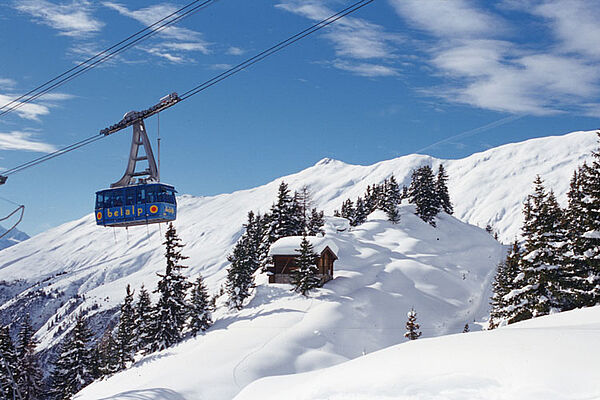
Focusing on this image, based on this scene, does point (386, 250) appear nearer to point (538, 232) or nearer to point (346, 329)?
point (346, 329)

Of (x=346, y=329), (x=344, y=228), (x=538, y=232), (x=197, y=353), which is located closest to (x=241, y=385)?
(x=197, y=353)

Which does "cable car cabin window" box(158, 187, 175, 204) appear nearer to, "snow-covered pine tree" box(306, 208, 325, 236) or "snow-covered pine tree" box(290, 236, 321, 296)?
"snow-covered pine tree" box(290, 236, 321, 296)

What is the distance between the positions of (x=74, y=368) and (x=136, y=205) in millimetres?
32101

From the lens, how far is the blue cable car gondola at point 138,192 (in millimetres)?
28953

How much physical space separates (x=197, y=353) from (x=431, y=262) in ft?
125

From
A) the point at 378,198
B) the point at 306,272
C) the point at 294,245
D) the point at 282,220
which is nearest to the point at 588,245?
the point at 306,272

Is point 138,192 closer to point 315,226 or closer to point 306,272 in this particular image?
point 306,272

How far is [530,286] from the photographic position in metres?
32.9

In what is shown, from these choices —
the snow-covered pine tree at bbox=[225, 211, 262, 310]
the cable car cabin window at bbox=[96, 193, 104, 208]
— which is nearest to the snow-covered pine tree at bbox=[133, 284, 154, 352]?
the snow-covered pine tree at bbox=[225, 211, 262, 310]

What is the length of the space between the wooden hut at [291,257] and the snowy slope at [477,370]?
4120 cm

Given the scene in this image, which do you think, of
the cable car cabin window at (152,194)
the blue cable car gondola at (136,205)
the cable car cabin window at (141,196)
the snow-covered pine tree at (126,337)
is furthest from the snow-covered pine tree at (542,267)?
the snow-covered pine tree at (126,337)

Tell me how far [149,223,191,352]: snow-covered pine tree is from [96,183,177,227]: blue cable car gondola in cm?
1744

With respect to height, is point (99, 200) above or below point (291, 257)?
above

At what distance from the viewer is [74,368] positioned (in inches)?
2083
